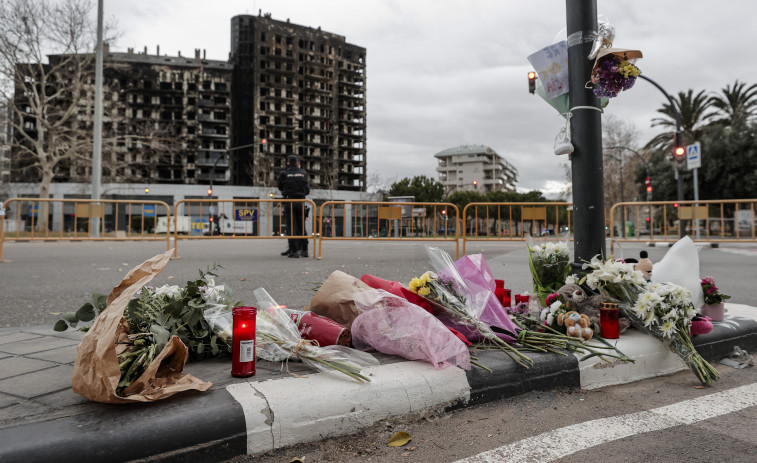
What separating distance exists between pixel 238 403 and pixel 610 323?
2377mm

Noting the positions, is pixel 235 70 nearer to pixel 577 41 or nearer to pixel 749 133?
pixel 749 133

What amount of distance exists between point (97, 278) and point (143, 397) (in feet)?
19.5

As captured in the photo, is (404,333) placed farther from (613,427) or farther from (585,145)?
(585,145)

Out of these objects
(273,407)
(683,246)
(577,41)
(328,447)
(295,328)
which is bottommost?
(328,447)

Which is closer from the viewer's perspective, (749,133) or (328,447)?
(328,447)

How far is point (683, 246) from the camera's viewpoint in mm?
3715

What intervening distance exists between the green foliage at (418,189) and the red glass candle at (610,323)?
6758 cm

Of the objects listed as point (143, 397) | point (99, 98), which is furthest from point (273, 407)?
point (99, 98)

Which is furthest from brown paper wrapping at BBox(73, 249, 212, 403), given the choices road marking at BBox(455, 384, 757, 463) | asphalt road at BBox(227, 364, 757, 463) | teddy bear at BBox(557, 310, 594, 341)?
teddy bear at BBox(557, 310, 594, 341)

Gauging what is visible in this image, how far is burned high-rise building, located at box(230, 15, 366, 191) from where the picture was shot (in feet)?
259

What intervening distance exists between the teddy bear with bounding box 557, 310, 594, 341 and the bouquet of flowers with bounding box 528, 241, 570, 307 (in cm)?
70

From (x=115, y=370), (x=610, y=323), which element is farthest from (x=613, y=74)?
(x=115, y=370)

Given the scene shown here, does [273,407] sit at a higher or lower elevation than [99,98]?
lower

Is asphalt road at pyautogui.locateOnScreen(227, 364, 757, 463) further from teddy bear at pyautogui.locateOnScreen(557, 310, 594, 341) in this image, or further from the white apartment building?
the white apartment building
